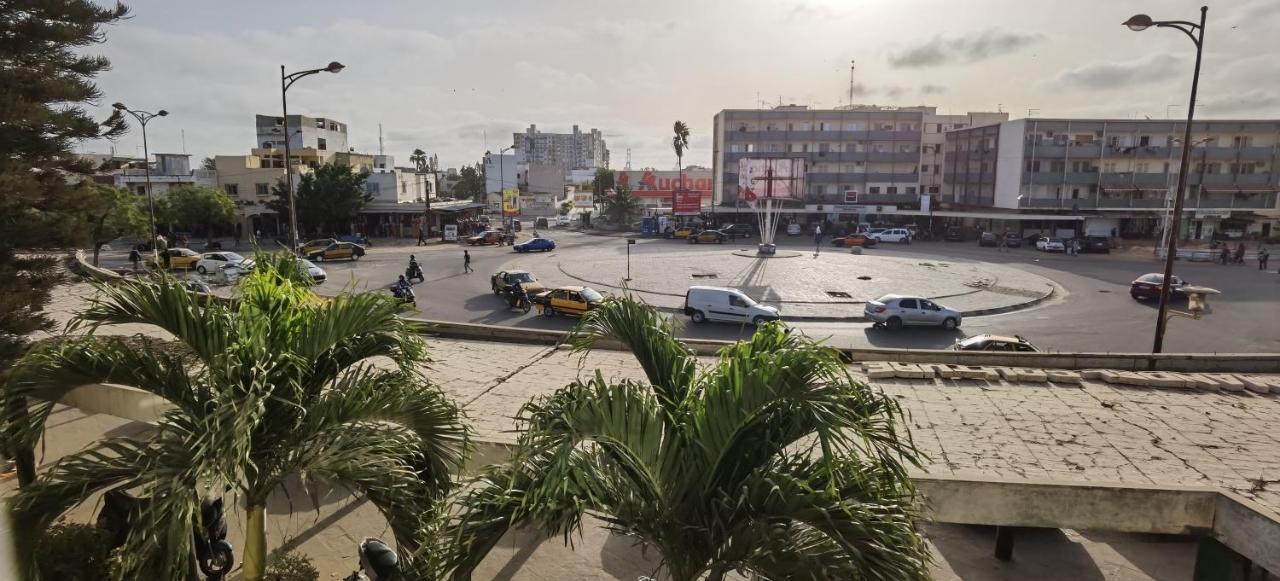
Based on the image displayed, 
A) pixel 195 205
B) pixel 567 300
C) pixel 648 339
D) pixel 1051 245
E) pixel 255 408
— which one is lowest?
pixel 567 300

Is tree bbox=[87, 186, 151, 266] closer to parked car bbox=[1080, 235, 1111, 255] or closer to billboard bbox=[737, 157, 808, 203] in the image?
billboard bbox=[737, 157, 808, 203]

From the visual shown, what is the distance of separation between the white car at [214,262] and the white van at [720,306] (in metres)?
21.4

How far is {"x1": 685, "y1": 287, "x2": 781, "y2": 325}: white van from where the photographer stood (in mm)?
22656

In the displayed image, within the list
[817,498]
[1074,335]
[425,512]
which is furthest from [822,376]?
[1074,335]

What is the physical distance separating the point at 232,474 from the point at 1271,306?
114 feet

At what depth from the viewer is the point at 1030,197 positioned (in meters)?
53.8

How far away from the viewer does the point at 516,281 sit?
2695 centimetres

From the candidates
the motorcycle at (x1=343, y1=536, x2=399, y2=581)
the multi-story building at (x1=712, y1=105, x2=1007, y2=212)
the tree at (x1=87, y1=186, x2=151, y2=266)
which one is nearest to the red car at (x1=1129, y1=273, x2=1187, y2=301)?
the motorcycle at (x1=343, y1=536, x2=399, y2=581)

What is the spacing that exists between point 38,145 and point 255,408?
25.7 feet

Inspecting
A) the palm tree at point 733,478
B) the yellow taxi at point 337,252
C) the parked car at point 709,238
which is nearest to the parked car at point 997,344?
the palm tree at point 733,478

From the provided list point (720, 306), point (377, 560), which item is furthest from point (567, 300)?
point (377, 560)

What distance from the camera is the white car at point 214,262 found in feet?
103

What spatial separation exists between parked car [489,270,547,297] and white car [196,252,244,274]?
41.4 feet

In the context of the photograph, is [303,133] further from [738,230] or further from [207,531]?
[207,531]
